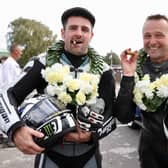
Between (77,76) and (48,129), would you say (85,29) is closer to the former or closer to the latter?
(77,76)

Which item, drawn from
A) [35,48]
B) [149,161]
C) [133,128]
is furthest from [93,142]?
[35,48]

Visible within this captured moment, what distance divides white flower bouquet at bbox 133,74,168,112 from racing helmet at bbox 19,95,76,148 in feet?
1.99

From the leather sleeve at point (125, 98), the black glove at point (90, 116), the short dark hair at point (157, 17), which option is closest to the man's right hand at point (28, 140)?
the black glove at point (90, 116)

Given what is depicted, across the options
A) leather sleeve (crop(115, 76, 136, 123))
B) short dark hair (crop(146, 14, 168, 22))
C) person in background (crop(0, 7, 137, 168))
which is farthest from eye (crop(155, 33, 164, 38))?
leather sleeve (crop(115, 76, 136, 123))

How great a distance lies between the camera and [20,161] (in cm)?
529

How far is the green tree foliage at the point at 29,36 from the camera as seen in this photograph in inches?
2088

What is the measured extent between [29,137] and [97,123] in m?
0.57

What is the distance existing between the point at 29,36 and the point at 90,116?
54.1m

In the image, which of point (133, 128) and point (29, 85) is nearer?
point (29, 85)

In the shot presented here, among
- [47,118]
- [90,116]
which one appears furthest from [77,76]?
[47,118]

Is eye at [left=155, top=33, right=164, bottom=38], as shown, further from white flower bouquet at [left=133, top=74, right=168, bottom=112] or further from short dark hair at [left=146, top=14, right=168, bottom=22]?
white flower bouquet at [left=133, top=74, right=168, bottom=112]

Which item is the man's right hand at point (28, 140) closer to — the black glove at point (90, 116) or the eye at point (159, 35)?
the black glove at point (90, 116)

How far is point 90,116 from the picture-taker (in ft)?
7.80

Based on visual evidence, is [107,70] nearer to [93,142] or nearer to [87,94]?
[87,94]
